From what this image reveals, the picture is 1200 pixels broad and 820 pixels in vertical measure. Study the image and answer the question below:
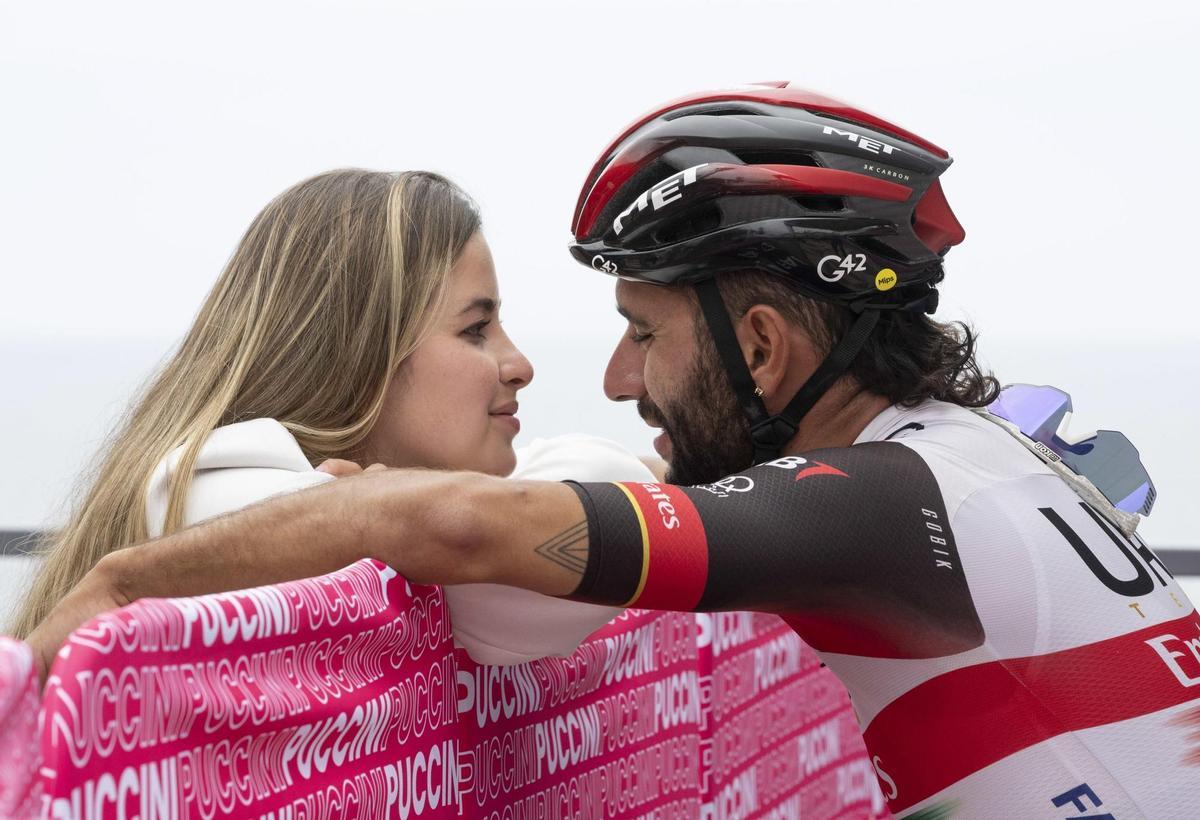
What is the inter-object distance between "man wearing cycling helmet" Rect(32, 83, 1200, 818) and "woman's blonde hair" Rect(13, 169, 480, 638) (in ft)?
1.15

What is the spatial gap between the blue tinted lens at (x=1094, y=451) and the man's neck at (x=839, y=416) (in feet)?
1.39

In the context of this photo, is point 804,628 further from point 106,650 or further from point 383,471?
point 106,650

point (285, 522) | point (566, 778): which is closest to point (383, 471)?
point (285, 522)

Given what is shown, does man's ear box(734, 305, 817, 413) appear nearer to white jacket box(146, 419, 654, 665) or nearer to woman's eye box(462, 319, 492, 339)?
white jacket box(146, 419, 654, 665)

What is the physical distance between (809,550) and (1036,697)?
1.33 ft

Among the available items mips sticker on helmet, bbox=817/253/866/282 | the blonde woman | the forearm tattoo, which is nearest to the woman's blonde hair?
the blonde woman

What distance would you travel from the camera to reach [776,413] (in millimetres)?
2217

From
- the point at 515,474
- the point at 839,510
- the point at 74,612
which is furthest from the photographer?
the point at 515,474

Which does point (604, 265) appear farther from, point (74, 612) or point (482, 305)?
point (74, 612)

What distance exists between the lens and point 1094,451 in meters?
2.53

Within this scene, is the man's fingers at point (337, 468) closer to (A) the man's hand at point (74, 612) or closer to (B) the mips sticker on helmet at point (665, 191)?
(A) the man's hand at point (74, 612)

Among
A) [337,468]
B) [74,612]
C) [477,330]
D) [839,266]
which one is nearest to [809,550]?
[839,266]

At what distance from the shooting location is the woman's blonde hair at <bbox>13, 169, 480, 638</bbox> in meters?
2.38

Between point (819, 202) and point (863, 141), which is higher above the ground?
point (863, 141)
